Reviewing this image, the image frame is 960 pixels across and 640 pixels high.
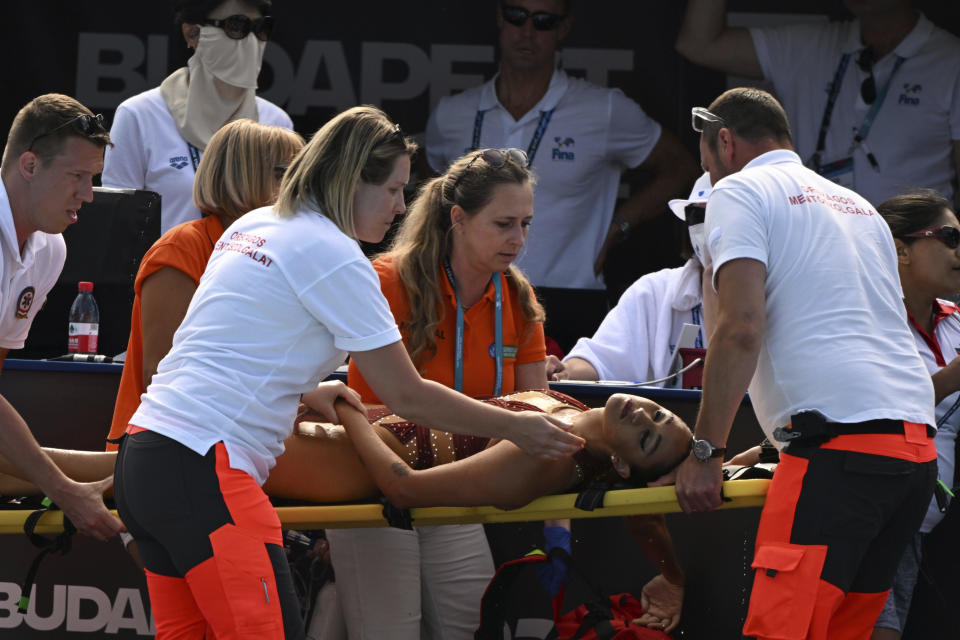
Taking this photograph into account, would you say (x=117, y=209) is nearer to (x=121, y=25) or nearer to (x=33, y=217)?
(x=33, y=217)

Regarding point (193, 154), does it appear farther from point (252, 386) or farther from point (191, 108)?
point (252, 386)

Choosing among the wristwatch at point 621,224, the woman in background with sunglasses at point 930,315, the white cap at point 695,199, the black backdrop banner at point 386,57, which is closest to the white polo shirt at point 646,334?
the white cap at point 695,199

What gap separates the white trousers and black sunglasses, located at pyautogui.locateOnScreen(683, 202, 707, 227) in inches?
56.5

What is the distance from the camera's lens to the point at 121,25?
21.5ft

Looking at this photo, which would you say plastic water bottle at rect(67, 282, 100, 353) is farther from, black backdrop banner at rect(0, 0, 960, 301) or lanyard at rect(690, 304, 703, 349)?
black backdrop banner at rect(0, 0, 960, 301)

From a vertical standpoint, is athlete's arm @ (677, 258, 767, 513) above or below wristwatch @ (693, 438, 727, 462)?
above

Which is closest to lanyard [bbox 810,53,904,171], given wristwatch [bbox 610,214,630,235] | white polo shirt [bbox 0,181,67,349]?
wristwatch [bbox 610,214,630,235]

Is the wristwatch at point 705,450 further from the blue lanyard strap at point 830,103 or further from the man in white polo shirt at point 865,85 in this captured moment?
the blue lanyard strap at point 830,103

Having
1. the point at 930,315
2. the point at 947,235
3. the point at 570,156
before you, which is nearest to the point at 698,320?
the point at 930,315

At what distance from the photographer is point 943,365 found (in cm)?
386

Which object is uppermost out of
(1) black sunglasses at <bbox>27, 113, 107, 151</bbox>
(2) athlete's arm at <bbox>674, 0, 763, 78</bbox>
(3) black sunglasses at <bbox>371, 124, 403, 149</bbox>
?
(2) athlete's arm at <bbox>674, 0, 763, 78</bbox>

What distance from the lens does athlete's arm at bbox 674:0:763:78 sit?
19.6 ft

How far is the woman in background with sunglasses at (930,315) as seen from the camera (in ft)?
12.0

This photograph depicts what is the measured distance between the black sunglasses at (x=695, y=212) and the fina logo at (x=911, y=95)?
1.91 metres
